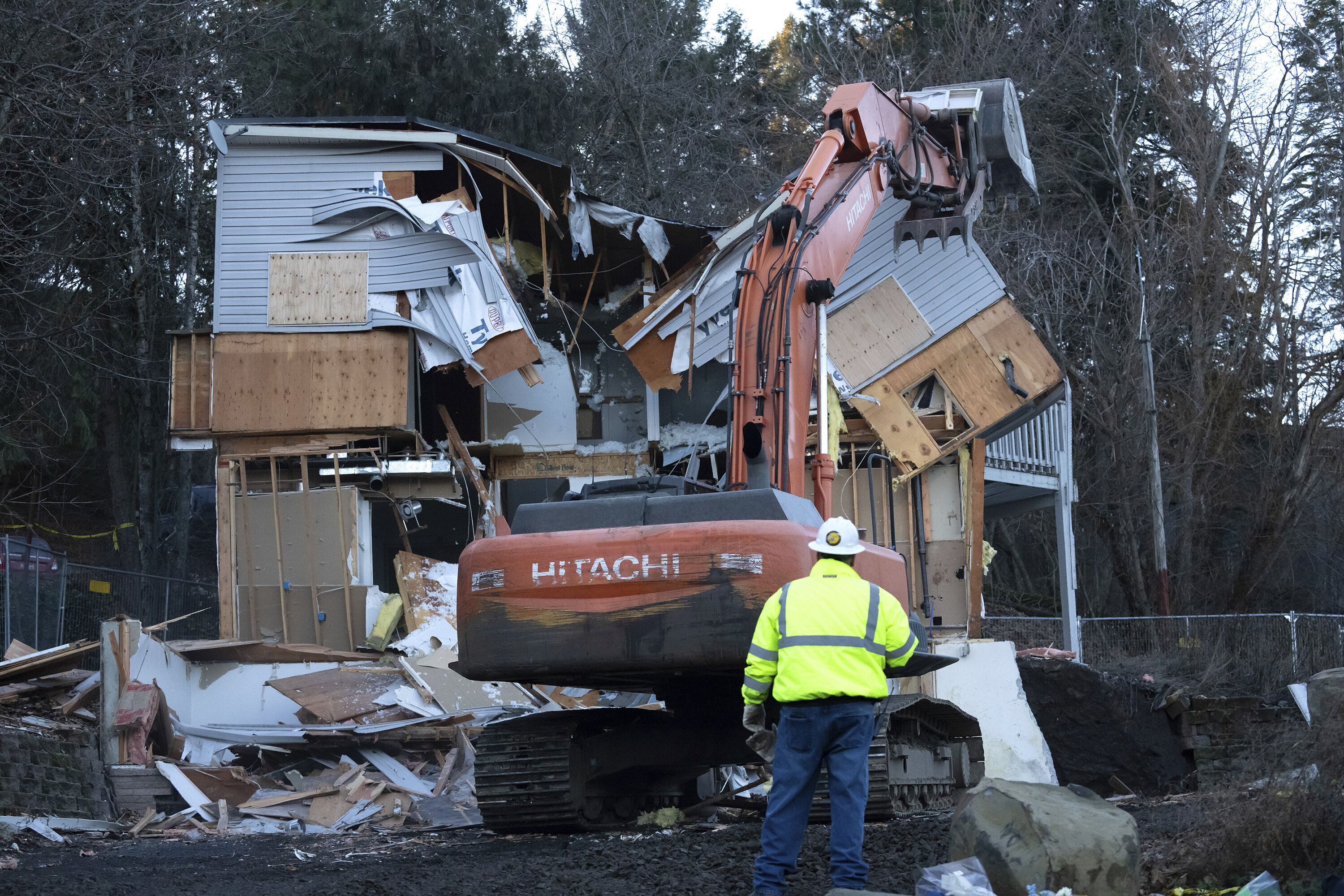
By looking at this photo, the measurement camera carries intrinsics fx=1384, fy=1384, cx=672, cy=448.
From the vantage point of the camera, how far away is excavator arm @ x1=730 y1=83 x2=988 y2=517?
9.12 meters

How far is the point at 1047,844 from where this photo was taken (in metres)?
6.13

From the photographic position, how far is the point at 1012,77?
32.4 meters

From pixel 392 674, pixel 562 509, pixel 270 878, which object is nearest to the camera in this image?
pixel 270 878

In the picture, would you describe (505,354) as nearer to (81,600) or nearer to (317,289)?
(317,289)

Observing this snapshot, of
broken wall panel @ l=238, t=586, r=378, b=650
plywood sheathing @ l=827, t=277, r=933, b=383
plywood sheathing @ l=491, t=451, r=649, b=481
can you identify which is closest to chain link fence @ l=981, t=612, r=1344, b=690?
plywood sheathing @ l=827, t=277, r=933, b=383

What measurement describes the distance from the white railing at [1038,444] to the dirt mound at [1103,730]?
594cm

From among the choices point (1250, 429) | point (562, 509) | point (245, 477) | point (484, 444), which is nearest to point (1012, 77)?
point (1250, 429)

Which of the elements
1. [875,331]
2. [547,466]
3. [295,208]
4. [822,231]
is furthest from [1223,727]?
[295,208]

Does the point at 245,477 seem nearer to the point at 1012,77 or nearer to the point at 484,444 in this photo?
the point at 484,444

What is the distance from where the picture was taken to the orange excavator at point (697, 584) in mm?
7902

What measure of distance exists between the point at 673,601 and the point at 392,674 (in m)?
7.99

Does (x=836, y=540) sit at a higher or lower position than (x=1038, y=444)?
lower

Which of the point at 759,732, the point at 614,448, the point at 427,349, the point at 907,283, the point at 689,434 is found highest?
the point at 907,283

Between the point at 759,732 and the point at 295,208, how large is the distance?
528 inches
